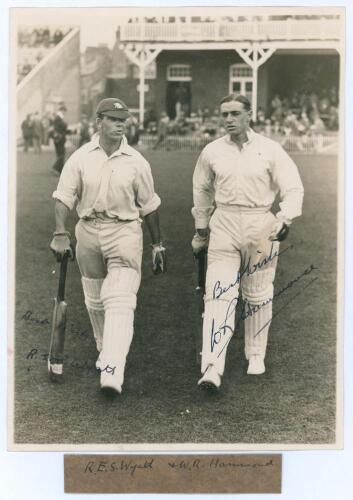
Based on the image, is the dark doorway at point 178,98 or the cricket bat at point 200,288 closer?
the cricket bat at point 200,288

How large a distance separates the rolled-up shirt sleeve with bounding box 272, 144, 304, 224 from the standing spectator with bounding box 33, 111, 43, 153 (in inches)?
100

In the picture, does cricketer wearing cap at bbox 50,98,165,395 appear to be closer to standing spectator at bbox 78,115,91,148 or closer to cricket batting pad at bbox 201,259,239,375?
cricket batting pad at bbox 201,259,239,375

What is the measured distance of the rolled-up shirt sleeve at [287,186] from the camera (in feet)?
14.6

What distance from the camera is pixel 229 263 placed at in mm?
4648

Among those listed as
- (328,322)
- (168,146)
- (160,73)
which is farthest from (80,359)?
(160,73)

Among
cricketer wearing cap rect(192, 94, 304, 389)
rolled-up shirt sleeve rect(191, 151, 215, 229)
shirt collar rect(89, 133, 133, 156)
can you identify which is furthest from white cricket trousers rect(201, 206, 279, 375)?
shirt collar rect(89, 133, 133, 156)

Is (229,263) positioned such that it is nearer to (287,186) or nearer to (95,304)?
(287,186)

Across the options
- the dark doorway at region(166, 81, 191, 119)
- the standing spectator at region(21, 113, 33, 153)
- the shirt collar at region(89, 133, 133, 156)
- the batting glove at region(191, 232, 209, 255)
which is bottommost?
the batting glove at region(191, 232, 209, 255)

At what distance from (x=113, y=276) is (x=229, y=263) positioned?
0.80 m

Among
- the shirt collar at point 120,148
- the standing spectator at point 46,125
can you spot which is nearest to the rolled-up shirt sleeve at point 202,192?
the shirt collar at point 120,148

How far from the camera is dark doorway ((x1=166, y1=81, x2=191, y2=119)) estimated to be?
14.1 metres
